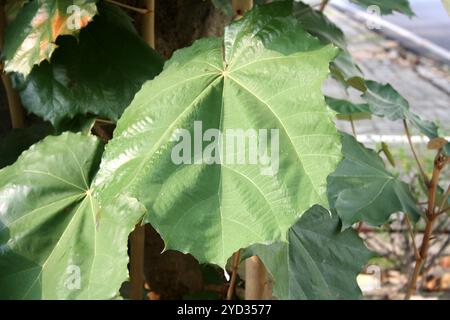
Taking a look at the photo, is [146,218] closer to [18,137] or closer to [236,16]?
[236,16]

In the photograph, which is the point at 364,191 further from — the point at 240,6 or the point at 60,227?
the point at 60,227

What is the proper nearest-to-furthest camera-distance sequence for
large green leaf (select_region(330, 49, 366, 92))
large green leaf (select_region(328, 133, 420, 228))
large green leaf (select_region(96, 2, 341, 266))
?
large green leaf (select_region(96, 2, 341, 266)) → large green leaf (select_region(328, 133, 420, 228)) → large green leaf (select_region(330, 49, 366, 92))

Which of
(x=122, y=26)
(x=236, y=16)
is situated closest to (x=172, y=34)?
(x=122, y=26)

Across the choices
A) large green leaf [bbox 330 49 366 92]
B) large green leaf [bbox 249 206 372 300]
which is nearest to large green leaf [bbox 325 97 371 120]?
large green leaf [bbox 330 49 366 92]

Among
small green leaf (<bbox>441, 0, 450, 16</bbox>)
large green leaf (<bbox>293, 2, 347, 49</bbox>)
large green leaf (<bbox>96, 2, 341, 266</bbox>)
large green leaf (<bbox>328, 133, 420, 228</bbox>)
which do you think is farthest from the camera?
large green leaf (<bbox>293, 2, 347, 49</bbox>)

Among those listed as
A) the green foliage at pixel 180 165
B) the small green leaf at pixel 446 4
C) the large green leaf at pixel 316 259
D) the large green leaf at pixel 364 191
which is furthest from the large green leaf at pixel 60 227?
the small green leaf at pixel 446 4

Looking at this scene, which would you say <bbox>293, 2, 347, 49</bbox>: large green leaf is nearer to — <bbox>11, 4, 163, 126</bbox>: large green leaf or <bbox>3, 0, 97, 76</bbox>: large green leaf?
<bbox>11, 4, 163, 126</bbox>: large green leaf

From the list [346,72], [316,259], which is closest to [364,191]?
[316,259]
